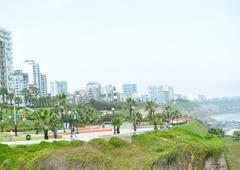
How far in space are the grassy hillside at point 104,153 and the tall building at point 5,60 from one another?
109387 mm

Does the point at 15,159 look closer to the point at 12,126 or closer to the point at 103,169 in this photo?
the point at 103,169

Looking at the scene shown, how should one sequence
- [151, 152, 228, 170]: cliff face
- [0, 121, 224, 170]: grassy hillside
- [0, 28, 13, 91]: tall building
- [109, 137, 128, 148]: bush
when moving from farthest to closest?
[0, 28, 13, 91]: tall building
[109, 137, 128, 148]: bush
[151, 152, 228, 170]: cliff face
[0, 121, 224, 170]: grassy hillside

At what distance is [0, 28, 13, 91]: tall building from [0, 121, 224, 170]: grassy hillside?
359 feet

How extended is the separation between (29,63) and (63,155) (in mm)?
162845

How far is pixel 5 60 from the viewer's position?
140m

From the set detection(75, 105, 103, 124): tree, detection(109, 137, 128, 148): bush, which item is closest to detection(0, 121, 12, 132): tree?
detection(75, 105, 103, 124): tree

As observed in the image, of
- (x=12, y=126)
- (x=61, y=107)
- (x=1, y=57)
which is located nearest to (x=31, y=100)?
(x=1, y=57)

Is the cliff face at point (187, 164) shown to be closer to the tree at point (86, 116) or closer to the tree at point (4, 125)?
the tree at point (4, 125)

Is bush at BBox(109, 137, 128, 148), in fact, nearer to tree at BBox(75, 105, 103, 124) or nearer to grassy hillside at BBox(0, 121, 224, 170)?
grassy hillside at BBox(0, 121, 224, 170)

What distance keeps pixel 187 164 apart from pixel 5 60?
119 metres

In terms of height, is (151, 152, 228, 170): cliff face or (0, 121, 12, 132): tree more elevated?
(0, 121, 12, 132): tree

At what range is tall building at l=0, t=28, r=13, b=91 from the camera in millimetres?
137625

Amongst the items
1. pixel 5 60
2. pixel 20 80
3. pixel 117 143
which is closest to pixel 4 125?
pixel 117 143

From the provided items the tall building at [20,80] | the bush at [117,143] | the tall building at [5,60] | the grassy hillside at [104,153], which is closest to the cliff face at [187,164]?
the grassy hillside at [104,153]
